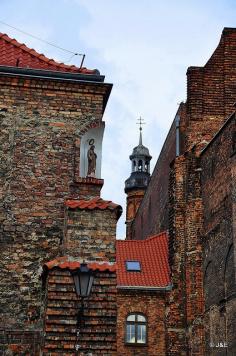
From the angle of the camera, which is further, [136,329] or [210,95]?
[210,95]

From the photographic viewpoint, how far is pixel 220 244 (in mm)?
22859

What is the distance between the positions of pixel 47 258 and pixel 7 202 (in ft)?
3.55

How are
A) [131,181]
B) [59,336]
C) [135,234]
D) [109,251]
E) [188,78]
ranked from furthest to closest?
[131,181] → [135,234] → [188,78] → [109,251] → [59,336]

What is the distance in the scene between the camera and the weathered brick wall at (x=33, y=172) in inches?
415

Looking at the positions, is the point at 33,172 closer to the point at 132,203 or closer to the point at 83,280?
the point at 83,280

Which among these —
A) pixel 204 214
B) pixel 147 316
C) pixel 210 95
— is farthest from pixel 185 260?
pixel 210 95

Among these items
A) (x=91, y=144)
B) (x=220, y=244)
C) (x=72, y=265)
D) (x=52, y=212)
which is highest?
(x=220, y=244)

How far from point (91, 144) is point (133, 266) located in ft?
49.2

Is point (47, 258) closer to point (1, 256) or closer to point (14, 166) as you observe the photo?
point (1, 256)

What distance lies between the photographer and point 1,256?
34.8 ft

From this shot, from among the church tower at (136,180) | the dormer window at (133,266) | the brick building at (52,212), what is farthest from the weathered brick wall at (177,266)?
the church tower at (136,180)

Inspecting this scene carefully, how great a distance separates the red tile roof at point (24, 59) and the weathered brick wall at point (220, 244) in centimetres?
1064

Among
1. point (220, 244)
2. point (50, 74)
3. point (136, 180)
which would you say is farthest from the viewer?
point (136, 180)

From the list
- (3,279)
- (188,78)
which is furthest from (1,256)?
(188,78)
